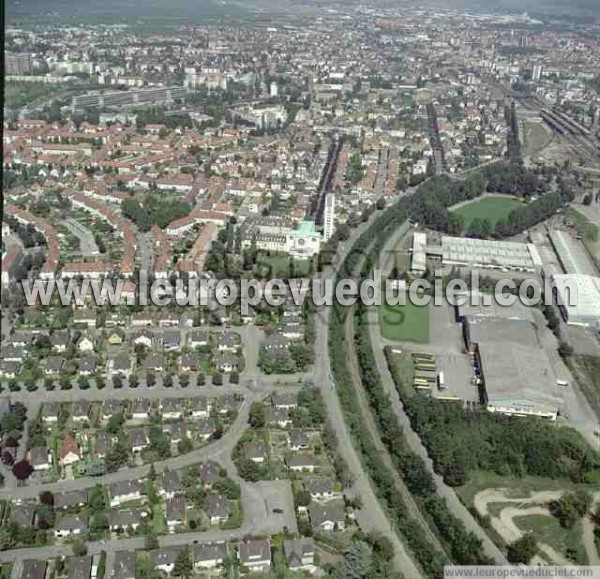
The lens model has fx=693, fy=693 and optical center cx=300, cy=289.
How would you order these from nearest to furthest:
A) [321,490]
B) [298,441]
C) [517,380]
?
1. [321,490]
2. [298,441]
3. [517,380]

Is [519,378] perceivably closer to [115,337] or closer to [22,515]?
[115,337]

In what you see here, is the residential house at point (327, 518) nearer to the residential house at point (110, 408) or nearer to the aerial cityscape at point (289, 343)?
the aerial cityscape at point (289, 343)

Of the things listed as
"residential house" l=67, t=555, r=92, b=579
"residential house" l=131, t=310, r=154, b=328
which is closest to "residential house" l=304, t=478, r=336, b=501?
"residential house" l=67, t=555, r=92, b=579

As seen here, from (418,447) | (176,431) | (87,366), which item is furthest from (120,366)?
(418,447)

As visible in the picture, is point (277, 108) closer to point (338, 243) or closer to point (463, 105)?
point (463, 105)

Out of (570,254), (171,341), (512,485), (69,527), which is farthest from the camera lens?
(570,254)

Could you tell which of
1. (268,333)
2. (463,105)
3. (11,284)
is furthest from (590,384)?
(463,105)
